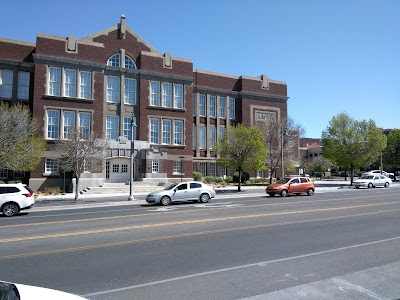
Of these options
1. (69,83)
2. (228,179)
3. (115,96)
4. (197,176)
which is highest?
(69,83)

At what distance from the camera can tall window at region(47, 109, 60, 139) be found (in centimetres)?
3291

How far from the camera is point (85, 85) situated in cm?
3469

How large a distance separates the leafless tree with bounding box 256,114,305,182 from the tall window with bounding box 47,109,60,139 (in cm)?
2405

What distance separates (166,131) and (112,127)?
619 cm

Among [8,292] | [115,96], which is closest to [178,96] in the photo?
[115,96]

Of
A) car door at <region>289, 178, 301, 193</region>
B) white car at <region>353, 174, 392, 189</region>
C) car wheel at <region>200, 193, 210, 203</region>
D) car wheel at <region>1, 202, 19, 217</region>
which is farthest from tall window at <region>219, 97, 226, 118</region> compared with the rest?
car wheel at <region>1, 202, 19, 217</region>

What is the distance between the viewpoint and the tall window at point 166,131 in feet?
127

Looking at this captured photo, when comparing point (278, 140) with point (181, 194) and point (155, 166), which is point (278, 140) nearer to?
point (155, 166)

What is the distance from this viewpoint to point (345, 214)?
14078 millimetres

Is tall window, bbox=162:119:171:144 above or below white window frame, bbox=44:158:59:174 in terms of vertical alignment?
above

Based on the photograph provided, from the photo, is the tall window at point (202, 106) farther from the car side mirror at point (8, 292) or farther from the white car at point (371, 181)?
the car side mirror at point (8, 292)

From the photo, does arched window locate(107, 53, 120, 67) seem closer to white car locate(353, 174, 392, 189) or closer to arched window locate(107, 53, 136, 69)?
arched window locate(107, 53, 136, 69)

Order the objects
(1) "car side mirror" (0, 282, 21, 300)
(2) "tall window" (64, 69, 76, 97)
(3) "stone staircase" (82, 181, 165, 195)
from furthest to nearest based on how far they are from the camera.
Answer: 1. (2) "tall window" (64, 69, 76, 97)
2. (3) "stone staircase" (82, 181, 165, 195)
3. (1) "car side mirror" (0, 282, 21, 300)

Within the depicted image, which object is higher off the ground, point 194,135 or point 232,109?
point 232,109
